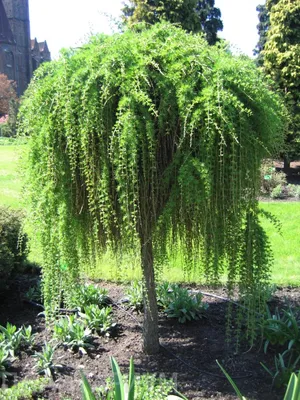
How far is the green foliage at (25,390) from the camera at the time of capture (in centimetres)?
280

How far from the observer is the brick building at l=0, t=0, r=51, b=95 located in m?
51.1

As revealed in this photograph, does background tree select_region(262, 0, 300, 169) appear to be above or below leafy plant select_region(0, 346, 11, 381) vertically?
above

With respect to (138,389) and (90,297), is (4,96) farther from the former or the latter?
(138,389)

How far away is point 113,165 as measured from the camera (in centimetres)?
263

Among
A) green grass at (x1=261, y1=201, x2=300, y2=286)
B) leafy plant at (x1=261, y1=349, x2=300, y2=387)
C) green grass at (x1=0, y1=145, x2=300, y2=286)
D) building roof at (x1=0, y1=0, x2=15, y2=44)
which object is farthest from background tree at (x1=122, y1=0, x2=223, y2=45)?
building roof at (x1=0, y1=0, x2=15, y2=44)

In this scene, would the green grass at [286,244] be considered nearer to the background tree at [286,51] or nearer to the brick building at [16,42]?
the background tree at [286,51]

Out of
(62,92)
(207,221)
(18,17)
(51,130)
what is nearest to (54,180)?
(51,130)

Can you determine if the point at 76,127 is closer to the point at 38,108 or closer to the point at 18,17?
the point at 38,108

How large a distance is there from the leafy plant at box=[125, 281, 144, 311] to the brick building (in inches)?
1984

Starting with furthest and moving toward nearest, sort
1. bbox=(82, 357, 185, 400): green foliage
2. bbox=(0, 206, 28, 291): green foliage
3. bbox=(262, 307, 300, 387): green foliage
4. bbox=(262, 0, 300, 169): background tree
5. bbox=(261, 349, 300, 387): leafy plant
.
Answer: bbox=(262, 0, 300, 169): background tree
bbox=(0, 206, 28, 291): green foliage
bbox=(262, 307, 300, 387): green foliage
bbox=(261, 349, 300, 387): leafy plant
bbox=(82, 357, 185, 400): green foliage

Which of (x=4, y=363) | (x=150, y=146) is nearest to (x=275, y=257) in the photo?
(x=4, y=363)

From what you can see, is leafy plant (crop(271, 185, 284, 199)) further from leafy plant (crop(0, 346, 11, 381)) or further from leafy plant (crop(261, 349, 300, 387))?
leafy plant (crop(0, 346, 11, 381))

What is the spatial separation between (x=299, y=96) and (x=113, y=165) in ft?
31.7

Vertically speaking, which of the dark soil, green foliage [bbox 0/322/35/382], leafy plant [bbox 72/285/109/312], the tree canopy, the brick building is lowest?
the dark soil
